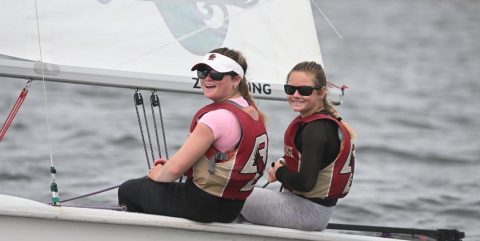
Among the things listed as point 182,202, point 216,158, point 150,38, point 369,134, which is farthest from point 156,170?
point 369,134

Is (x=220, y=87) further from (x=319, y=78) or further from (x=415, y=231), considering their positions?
(x=415, y=231)

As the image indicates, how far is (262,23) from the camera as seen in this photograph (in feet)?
19.9

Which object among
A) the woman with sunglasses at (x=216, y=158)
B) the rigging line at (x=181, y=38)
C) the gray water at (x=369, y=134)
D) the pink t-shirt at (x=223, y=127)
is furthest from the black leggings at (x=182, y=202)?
the gray water at (x=369, y=134)

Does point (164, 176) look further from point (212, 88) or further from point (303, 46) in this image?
point (303, 46)

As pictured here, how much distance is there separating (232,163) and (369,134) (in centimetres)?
808

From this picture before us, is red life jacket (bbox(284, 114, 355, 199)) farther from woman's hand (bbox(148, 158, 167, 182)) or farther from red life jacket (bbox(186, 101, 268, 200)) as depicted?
woman's hand (bbox(148, 158, 167, 182))

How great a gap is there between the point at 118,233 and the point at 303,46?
159cm

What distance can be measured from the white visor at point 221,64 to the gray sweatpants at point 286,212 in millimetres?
571

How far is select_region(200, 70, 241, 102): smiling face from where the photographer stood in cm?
502

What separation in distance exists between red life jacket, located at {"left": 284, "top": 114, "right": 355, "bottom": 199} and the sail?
0.65 metres

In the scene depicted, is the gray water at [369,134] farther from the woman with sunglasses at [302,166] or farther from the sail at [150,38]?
the woman with sunglasses at [302,166]

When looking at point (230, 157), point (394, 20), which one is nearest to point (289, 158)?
point (230, 157)

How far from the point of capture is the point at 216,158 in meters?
4.95

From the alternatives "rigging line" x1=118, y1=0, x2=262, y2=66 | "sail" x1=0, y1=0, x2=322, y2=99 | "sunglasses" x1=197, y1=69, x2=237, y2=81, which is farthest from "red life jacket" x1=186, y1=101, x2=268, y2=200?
"rigging line" x1=118, y1=0, x2=262, y2=66
